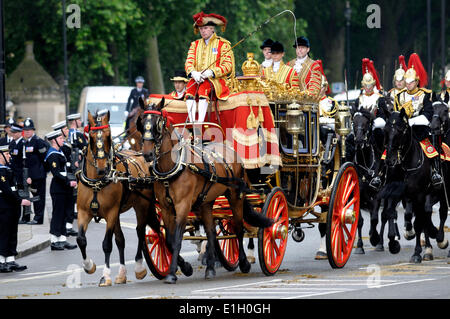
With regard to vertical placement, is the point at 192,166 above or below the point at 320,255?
above

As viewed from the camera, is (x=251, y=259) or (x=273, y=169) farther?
(x=251, y=259)

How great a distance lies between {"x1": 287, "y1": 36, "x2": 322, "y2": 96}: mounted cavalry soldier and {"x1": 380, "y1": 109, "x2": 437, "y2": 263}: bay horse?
3.61ft

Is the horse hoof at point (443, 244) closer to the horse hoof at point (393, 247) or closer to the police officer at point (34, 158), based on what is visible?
the horse hoof at point (393, 247)

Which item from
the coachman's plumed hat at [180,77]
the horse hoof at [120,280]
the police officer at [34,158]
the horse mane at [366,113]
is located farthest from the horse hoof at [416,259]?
the police officer at [34,158]

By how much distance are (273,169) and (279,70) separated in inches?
74.6

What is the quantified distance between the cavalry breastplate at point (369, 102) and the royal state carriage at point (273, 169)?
7.18 ft

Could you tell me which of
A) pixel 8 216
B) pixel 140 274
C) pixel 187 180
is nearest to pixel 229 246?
pixel 140 274

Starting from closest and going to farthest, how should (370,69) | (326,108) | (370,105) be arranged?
1. (326,108)
2. (370,105)
3. (370,69)

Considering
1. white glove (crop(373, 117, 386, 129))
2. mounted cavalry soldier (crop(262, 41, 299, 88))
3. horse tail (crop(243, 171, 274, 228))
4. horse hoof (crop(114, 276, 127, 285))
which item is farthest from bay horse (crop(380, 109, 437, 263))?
horse hoof (crop(114, 276, 127, 285))

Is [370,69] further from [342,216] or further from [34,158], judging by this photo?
[34,158]

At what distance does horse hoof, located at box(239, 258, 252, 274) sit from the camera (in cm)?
1394

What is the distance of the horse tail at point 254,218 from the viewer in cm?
1328

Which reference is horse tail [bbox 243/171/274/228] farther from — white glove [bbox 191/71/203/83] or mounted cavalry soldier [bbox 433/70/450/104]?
mounted cavalry soldier [bbox 433/70/450/104]

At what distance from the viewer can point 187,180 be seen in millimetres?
12953
